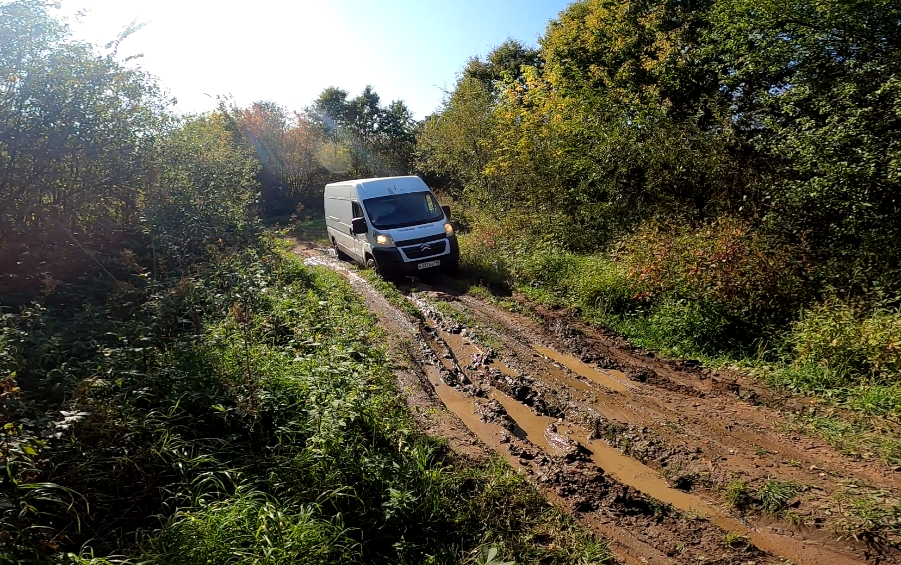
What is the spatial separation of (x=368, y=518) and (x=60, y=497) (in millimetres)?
1762

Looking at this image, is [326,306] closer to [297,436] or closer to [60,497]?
[297,436]

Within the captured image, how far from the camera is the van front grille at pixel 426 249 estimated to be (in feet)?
31.7

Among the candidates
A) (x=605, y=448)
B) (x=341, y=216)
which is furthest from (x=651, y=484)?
(x=341, y=216)

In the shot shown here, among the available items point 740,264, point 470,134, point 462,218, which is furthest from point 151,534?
point 470,134

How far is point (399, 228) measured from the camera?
9.84 m

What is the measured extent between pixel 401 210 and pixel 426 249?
3.85 feet

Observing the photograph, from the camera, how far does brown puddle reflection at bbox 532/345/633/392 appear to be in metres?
5.39

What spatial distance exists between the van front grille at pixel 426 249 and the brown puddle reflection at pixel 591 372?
13.2 feet

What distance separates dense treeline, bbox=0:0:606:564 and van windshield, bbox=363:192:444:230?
3.29 meters

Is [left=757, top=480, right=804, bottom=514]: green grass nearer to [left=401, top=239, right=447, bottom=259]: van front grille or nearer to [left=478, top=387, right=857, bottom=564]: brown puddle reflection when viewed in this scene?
[left=478, top=387, right=857, bottom=564]: brown puddle reflection

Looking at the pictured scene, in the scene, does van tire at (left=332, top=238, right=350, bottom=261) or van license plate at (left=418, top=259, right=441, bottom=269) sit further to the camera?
van tire at (left=332, top=238, right=350, bottom=261)

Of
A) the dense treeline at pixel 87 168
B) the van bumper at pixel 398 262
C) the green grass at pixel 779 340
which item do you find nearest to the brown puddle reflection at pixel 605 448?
the green grass at pixel 779 340

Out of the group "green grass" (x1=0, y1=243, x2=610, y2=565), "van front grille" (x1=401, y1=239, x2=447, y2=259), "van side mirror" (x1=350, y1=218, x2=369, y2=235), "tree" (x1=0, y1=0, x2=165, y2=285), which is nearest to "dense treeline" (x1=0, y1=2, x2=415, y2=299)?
"tree" (x1=0, y1=0, x2=165, y2=285)

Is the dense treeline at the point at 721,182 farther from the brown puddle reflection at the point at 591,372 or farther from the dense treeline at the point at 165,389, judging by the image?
the dense treeline at the point at 165,389
